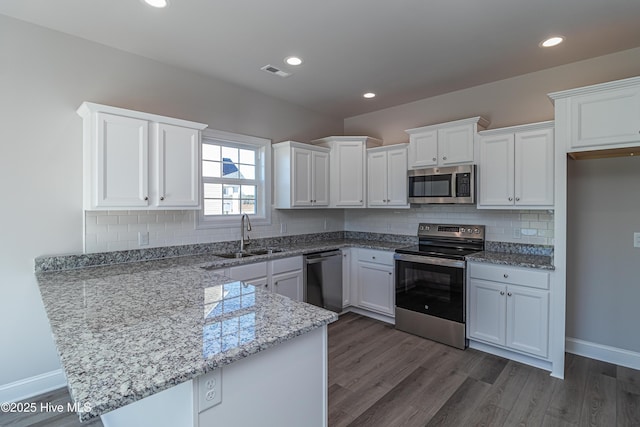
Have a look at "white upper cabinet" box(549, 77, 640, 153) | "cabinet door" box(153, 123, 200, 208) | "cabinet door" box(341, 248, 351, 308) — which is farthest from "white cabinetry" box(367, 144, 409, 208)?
"cabinet door" box(153, 123, 200, 208)

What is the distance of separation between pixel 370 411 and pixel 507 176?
2471 millimetres

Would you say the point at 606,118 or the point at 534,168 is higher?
the point at 606,118

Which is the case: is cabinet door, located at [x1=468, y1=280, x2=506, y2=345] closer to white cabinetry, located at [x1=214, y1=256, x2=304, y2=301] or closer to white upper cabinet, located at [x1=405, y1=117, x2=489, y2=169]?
white upper cabinet, located at [x1=405, y1=117, x2=489, y2=169]

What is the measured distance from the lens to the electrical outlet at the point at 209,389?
1045 millimetres

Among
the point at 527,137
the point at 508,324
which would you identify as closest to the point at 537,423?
the point at 508,324

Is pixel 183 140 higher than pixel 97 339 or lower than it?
higher

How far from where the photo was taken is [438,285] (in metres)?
3.29

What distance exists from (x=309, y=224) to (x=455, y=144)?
7.01 feet

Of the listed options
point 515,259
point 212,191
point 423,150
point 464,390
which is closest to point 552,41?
point 423,150

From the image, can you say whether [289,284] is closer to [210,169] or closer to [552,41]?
[210,169]

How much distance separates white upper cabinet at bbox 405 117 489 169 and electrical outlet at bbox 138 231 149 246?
2.96 metres

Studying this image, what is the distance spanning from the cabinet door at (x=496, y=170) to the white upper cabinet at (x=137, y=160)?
2.84 metres

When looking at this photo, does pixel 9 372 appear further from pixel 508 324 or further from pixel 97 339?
pixel 508 324

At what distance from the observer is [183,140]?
2.82 meters
